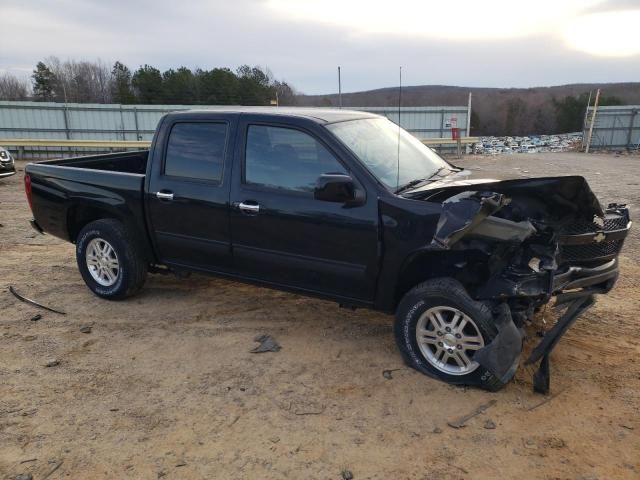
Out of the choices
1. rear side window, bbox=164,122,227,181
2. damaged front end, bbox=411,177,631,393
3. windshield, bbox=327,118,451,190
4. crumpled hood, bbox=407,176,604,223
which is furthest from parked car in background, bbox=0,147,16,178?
crumpled hood, bbox=407,176,604,223

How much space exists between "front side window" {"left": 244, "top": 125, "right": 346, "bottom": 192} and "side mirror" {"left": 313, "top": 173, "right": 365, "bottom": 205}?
203 millimetres

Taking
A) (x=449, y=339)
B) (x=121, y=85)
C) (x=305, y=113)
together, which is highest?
(x=121, y=85)

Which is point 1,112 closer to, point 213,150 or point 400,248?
point 213,150

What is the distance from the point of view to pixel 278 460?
2910 millimetres

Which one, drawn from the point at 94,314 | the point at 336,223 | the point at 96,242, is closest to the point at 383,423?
the point at 336,223

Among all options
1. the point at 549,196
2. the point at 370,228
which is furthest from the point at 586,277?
the point at 370,228

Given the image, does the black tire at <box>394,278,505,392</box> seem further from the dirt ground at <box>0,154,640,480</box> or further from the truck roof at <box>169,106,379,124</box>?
the truck roof at <box>169,106,379,124</box>

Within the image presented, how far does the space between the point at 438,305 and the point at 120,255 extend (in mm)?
3196

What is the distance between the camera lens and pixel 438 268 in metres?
3.76

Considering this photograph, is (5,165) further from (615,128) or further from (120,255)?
(615,128)

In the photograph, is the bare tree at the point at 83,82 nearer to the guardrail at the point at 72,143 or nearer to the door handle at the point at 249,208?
the guardrail at the point at 72,143

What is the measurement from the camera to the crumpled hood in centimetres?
317

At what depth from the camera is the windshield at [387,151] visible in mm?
3930

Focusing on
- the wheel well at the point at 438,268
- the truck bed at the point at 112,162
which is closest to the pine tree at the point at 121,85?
the truck bed at the point at 112,162
